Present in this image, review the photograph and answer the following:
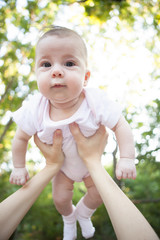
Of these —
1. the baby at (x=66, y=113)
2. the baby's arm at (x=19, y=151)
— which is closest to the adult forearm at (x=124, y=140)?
the baby at (x=66, y=113)

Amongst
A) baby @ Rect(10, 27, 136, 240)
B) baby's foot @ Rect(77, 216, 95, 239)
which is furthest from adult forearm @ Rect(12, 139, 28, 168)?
baby's foot @ Rect(77, 216, 95, 239)

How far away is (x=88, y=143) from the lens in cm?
146

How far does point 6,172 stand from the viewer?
12.5ft

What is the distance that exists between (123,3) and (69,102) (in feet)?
5.33

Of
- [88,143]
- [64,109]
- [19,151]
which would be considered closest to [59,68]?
[64,109]

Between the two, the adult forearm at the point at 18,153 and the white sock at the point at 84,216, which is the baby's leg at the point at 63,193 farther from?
the adult forearm at the point at 18,153

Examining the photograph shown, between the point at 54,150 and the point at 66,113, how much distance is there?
0.28m

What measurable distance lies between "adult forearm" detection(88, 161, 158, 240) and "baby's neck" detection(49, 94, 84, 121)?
0.48m

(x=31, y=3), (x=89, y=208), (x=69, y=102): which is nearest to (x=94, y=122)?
(x=69, y=102)

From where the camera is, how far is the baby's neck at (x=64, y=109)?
4.80ft

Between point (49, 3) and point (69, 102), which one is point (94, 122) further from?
point (49, 3)

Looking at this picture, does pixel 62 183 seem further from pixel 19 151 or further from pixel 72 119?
pixel 72 119

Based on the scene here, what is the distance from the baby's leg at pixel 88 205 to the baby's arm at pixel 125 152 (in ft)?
1.43

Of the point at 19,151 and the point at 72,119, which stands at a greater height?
the point at 72,119
